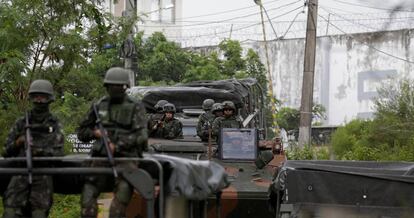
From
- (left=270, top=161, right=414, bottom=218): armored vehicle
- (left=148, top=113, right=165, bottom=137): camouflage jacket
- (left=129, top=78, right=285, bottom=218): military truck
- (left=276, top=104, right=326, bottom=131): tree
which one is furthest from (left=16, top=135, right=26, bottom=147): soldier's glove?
(left=276, top=104, right=326, bottom=131): tree

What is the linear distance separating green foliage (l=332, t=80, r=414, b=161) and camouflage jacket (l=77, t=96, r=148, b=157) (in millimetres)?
15299

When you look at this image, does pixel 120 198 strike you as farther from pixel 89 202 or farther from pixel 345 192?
pixel 345 192

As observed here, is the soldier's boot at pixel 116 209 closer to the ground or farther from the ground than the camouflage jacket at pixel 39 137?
closer to the ground

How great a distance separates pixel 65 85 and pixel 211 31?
102 feet

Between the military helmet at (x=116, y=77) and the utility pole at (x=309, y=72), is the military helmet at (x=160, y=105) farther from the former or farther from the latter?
the utility pole at (x=309, y=72)

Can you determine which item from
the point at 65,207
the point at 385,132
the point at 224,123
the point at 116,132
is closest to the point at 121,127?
the point at 116,132

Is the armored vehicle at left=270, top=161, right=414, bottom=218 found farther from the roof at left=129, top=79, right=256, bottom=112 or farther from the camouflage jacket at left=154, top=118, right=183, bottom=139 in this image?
the roof at left=129, top=79, right=256, bottom=112

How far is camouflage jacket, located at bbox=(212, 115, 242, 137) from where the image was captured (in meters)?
11.9

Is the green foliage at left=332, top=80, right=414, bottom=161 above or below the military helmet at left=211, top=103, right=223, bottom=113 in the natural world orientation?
below

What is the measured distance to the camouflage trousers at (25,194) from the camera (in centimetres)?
700

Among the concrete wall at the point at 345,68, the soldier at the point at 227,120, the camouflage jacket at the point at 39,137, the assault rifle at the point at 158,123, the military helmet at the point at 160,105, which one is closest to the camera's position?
the camouflage jacket at the point at 39,137

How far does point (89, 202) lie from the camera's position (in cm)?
673

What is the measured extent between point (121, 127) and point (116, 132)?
7 centimetres

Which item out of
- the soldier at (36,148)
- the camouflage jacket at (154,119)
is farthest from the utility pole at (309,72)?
the soldier at (36,148)
